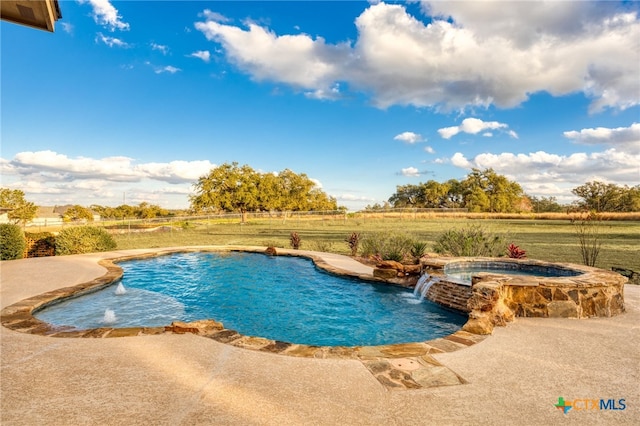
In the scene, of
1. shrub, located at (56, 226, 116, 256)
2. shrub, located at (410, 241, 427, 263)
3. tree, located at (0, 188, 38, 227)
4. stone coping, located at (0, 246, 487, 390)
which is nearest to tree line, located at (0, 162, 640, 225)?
tree, located at (0, 188, 38, 227)

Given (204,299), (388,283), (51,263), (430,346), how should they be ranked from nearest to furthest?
(430,346) < (204,299) < (388,283) < (51,263)

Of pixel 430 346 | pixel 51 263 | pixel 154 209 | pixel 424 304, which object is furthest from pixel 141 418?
pixel 154 209

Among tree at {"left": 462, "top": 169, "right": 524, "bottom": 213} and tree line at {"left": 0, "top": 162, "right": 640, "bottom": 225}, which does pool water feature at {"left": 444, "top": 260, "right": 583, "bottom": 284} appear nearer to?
tree line at {"left": 0, "top": 162, "right": 640, "bottom": 225}

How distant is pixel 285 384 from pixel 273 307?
3499 mm

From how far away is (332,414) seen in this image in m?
2.27

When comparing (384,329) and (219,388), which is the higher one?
(219,388)

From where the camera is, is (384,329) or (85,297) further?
(85,297)

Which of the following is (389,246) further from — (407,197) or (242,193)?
(407,197)

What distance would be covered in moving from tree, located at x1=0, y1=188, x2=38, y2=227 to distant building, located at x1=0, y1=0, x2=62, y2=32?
40.3 m

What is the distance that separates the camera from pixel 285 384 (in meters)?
2.71

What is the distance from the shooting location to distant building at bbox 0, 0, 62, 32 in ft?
7.47

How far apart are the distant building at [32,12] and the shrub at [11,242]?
34.4 ft

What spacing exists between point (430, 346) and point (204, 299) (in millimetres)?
4818

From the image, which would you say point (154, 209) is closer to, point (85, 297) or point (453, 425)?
point (85, 297)
